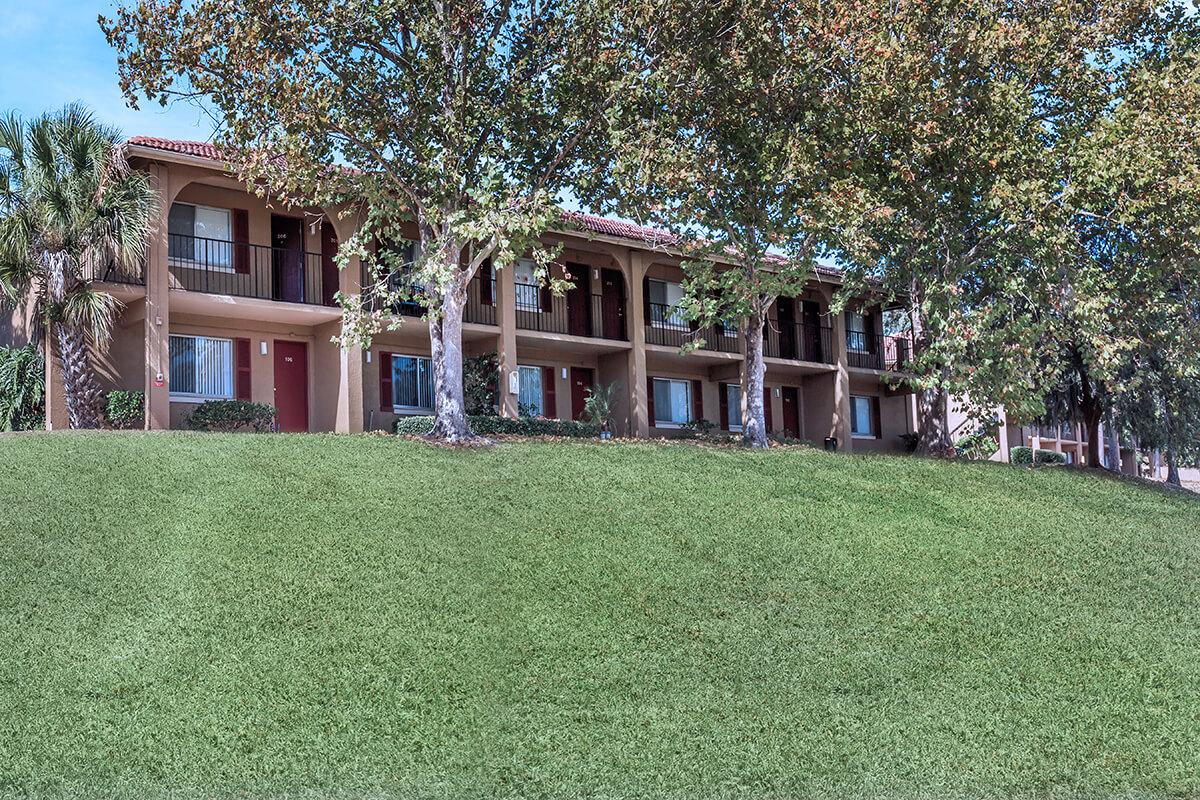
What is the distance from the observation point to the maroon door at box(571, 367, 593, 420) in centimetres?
2995

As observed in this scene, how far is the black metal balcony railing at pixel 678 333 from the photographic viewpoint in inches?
1217

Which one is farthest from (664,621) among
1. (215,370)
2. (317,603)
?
(215,370)

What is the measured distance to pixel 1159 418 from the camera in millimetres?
28625

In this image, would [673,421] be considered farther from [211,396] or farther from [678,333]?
[211,396]

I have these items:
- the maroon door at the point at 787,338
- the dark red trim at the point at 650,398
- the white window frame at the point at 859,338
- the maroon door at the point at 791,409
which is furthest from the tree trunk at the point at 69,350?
the white window frame at the point at 859,338

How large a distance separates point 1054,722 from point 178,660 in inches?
302

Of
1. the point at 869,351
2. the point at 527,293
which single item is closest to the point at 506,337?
the point at 527,293

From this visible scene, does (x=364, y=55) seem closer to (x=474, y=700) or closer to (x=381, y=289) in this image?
(x=381, y=289)

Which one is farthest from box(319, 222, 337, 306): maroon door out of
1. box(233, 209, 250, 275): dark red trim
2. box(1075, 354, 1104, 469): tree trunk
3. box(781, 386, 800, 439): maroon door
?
box(1075, 354, 1104, 469): tree trunk

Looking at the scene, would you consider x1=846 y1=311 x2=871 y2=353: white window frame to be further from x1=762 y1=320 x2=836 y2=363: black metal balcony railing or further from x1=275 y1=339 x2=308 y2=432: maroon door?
x1=275 y1=339 x2=308 y2=432: maroon door

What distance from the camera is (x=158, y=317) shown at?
2078 centimetres

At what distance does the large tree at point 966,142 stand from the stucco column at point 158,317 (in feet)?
41.3

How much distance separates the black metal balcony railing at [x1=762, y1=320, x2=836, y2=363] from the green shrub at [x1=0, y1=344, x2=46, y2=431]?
64.5 ft

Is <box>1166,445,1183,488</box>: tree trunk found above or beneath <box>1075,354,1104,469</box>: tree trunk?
beneath
